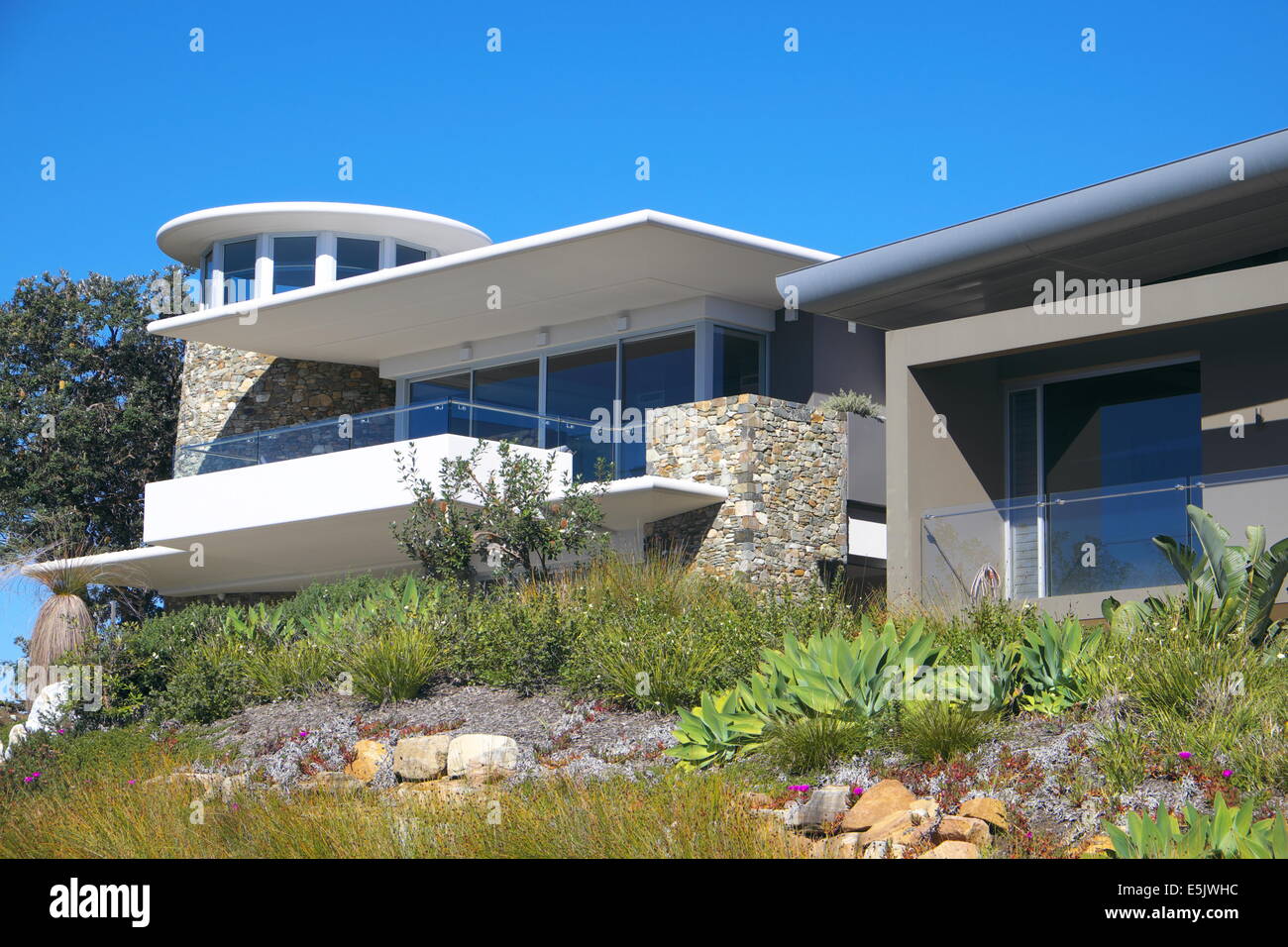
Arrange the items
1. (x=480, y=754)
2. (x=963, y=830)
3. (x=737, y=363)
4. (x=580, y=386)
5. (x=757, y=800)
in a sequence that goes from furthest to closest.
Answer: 1. (x=580, y=386)
2. (x=737, y=363)
3. (x=480, y=754)
4. (x=757, y=800)
5. (x=963, y=830)

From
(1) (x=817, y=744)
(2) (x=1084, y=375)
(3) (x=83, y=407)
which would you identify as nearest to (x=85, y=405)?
(3) (x=83, y=407)

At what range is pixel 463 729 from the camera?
12250 mm

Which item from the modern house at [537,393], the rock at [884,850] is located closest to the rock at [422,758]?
the rock at [884,850]

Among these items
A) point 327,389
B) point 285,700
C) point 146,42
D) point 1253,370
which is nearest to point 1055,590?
point 1253,370

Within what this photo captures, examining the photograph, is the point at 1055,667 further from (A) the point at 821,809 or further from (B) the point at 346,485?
(B) the point at 346,485

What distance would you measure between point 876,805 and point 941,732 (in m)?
1.01

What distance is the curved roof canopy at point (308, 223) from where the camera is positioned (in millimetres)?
24469

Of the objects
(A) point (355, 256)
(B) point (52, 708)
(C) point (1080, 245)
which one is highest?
(A) point (355, 256)

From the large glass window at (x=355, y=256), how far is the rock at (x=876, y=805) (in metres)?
18.4

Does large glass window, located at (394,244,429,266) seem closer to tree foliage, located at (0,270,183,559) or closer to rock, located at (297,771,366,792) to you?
tree foliage, located at (0,270,183,559)

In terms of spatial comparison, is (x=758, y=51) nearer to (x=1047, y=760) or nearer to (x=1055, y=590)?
(x=1055, y=590)

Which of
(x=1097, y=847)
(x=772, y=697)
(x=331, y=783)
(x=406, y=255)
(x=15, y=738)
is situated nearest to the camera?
(x=1097, y=847)
